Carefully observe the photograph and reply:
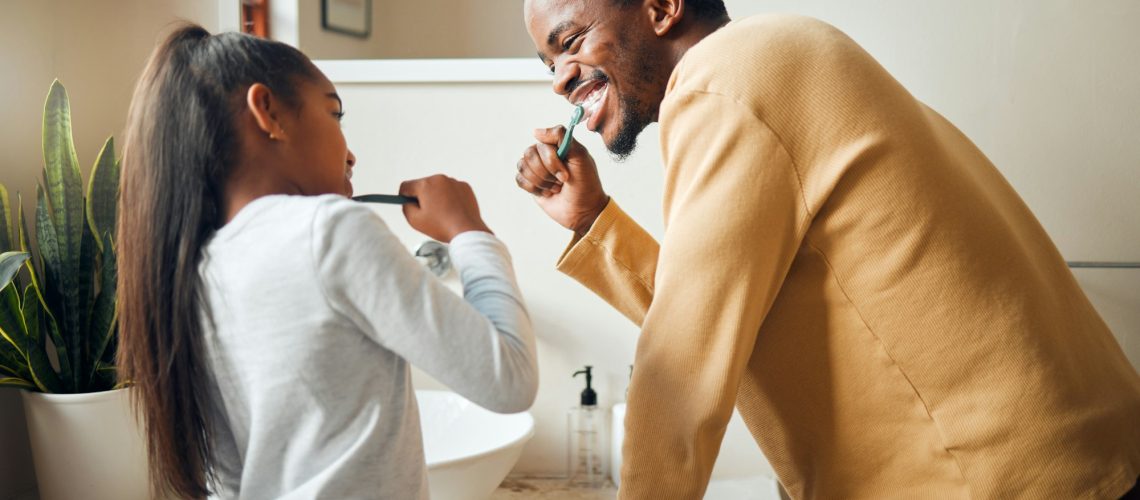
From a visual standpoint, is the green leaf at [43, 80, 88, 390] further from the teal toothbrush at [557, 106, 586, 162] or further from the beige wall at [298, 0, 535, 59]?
the teal toothbrush at [557, 106, 586, 162]

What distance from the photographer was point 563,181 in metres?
1.17

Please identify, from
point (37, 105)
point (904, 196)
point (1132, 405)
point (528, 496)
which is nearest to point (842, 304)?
point (904, 196)

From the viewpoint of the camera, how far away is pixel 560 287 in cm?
176

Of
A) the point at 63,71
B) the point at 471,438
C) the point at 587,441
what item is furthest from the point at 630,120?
the point at 63,71

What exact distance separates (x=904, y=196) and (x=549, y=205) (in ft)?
1.75

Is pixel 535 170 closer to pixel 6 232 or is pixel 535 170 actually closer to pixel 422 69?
pixel 422 69

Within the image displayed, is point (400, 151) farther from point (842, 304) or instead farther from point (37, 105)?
point (842, 304)

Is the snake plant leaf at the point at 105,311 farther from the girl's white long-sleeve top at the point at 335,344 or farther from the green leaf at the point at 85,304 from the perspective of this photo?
the girl's white long-sleeve top at the point at 335,344

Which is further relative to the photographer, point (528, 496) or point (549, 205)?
point (528, 496)

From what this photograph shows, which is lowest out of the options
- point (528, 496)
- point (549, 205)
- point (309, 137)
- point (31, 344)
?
point (528, 496)

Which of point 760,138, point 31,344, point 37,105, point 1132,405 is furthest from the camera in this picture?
point 37,105

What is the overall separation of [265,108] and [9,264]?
0.74 meters

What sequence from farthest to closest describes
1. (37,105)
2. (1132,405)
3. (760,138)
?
(37,105) → (1132,405) → (760,138)

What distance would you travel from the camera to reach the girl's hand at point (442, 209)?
0.85m
